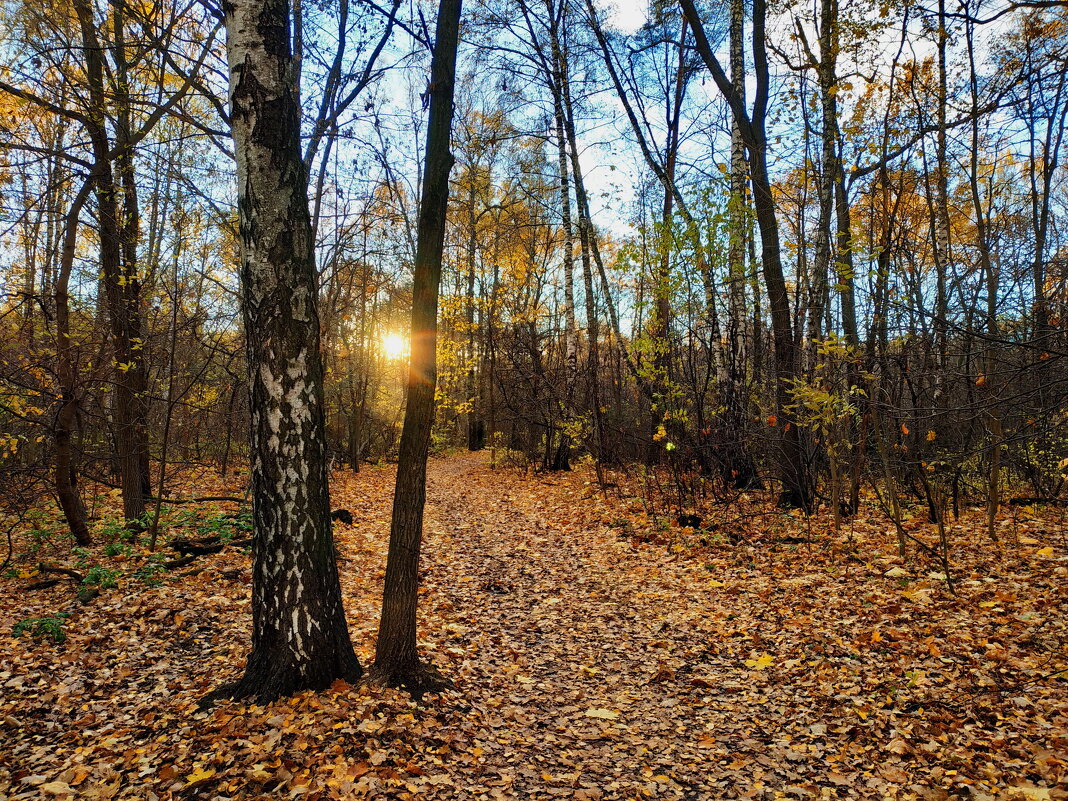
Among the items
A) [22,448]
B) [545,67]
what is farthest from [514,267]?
[22,448]

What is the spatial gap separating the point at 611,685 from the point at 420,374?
2833 millimetres

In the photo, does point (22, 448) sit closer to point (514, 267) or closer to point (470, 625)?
point (470, 625)

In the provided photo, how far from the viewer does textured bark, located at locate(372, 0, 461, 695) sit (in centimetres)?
341

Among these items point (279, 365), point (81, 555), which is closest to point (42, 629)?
point (81, 555)

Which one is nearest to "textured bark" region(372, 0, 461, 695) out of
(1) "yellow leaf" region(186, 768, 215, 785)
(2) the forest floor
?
(2) the forest floor

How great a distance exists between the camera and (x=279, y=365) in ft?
10.5

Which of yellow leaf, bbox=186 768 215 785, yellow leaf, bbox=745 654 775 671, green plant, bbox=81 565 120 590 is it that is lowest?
yellow leaf, bbox=745 654 775 671

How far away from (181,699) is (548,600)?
11.2ft

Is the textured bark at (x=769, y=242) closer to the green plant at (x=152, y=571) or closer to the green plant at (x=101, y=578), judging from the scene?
the green plant at (x=152, y=571)

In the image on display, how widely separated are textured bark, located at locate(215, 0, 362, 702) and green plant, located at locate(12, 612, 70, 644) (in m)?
2.12

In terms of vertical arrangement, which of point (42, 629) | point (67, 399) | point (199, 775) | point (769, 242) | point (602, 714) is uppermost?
point (769, 242)

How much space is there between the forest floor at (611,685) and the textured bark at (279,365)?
0.40 m

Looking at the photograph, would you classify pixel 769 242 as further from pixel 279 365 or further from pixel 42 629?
pixel 42 629

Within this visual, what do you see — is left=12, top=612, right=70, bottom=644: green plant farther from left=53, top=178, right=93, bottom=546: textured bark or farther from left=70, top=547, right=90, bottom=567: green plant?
left=53, top=178, right=93, bottom=546: textured bark
